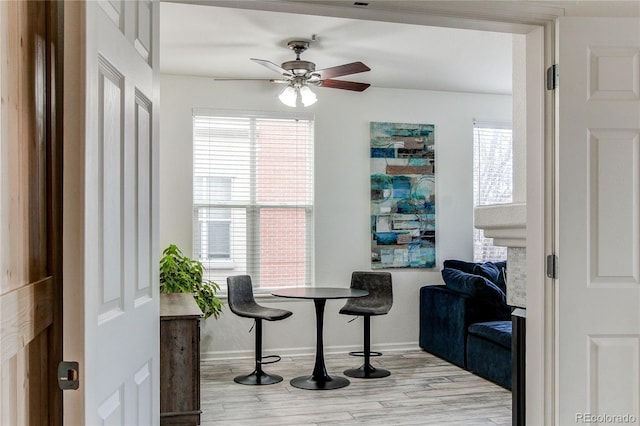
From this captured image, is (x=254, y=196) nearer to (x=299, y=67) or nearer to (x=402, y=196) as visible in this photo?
(x=402, y=196)

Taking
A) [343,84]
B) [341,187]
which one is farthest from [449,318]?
[343,84]

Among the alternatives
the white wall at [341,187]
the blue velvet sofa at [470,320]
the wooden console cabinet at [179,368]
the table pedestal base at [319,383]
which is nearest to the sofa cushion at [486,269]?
the blue velvet sofa at [470,320]

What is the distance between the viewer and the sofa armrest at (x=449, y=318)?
5195 mm

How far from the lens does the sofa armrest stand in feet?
17.0

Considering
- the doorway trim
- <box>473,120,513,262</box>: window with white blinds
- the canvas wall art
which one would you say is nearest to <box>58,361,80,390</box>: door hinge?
the doorway trim

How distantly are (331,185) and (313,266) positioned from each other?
0.84 meters

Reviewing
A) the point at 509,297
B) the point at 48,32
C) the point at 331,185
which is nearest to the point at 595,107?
the point at 509,297

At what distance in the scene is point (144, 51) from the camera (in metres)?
1.82

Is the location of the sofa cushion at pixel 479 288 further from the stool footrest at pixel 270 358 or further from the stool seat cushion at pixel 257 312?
the stool footrest at pixel 270 358

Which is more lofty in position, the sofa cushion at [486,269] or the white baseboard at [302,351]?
the sofa cushion at [486,269]

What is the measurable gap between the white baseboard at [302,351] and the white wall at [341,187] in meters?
0.01

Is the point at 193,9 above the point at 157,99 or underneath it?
above

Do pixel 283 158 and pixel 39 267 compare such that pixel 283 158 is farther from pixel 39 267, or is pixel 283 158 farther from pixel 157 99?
pixel 39 267

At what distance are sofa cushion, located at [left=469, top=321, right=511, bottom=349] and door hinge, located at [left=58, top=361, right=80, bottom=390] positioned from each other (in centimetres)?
385
